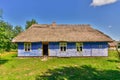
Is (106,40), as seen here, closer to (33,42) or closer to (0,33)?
(33,42)

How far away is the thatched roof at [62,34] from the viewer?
31.7 meters

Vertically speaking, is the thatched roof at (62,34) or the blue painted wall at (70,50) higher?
the thatched roof at (62,34)

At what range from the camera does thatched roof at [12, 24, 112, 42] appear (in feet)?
104

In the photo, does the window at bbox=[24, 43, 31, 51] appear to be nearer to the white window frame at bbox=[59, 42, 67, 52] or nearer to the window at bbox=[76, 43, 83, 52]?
the white window frame at bbox=[59, 42, 67, 52]

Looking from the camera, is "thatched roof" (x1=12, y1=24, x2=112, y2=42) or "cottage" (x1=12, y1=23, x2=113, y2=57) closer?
"cottage" (x1=12, y1=23, x2=113, y2=57)

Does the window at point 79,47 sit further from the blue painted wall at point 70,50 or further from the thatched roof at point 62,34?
the thatched roof at point 62,34

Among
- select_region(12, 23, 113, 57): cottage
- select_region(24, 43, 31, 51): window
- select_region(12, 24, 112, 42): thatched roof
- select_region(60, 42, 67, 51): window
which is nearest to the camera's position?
select_region(12, 23, 113, 57): cottage

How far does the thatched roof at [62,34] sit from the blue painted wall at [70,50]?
0.81 metres

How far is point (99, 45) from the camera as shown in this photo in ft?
104

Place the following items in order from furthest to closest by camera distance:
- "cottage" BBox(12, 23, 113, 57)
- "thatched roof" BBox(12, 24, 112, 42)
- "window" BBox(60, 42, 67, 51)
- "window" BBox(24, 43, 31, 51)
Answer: "window" BBox(24, 43, 31, 51) < "window" BBox(60, 42, 67, 51) < "thatched roof" BBox(12, 24, 112, 42) < "cottage" BBox(12, 23, 113, 57)

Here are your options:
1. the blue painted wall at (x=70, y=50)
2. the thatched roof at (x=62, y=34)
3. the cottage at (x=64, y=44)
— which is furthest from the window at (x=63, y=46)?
the thatched roof at (x=62, y=34)

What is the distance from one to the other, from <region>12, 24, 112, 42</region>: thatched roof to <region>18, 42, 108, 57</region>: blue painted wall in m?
0.81

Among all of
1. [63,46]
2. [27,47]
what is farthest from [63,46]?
[27,47]

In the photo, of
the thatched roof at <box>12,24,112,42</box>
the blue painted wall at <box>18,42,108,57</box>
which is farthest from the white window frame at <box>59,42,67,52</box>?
the thatched roof at <box>12,24,112,42</box>
